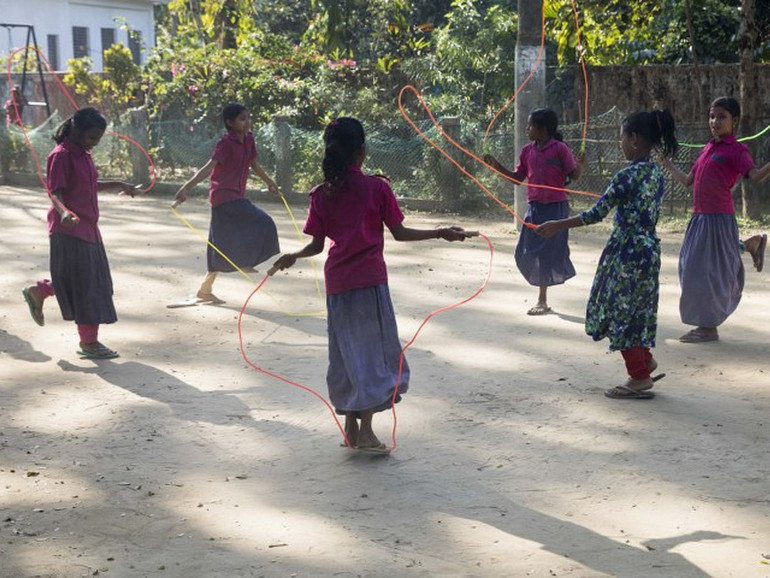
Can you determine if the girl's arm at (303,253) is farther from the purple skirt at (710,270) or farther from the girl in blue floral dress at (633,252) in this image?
the purple skirt at (710,270)

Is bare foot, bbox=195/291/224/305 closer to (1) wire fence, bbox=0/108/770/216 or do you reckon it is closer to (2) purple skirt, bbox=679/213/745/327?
(2) purple skirt, bbox=679/213/745/327

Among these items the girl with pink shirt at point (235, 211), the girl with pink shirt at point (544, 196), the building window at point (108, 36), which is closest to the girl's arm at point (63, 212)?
the girl with pink shirt at point (235, 211)

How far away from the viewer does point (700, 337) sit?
24.8 ft

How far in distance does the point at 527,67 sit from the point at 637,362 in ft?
23.8

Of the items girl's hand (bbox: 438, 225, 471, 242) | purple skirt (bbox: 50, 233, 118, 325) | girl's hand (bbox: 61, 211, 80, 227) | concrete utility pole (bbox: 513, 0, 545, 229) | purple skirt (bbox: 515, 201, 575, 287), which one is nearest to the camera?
girl's hand (bbox: 438, 225, 471, 242)

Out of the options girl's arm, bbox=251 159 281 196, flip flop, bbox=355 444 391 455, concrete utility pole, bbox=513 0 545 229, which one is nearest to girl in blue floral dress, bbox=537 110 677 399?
flip flop, bbox=355 444 391 455

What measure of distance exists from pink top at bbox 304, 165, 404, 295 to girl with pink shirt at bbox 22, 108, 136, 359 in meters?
2.40

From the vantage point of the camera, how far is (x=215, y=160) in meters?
8.83

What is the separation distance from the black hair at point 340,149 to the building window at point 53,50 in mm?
30585

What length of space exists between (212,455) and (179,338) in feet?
8.83

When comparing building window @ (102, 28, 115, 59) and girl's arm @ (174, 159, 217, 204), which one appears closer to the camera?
girl's arm @ (174, 159, 217, 204)

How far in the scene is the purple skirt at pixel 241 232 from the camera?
352 inches

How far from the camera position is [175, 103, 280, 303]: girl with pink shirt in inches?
347

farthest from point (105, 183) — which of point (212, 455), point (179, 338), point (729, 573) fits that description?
point (729, 573)
